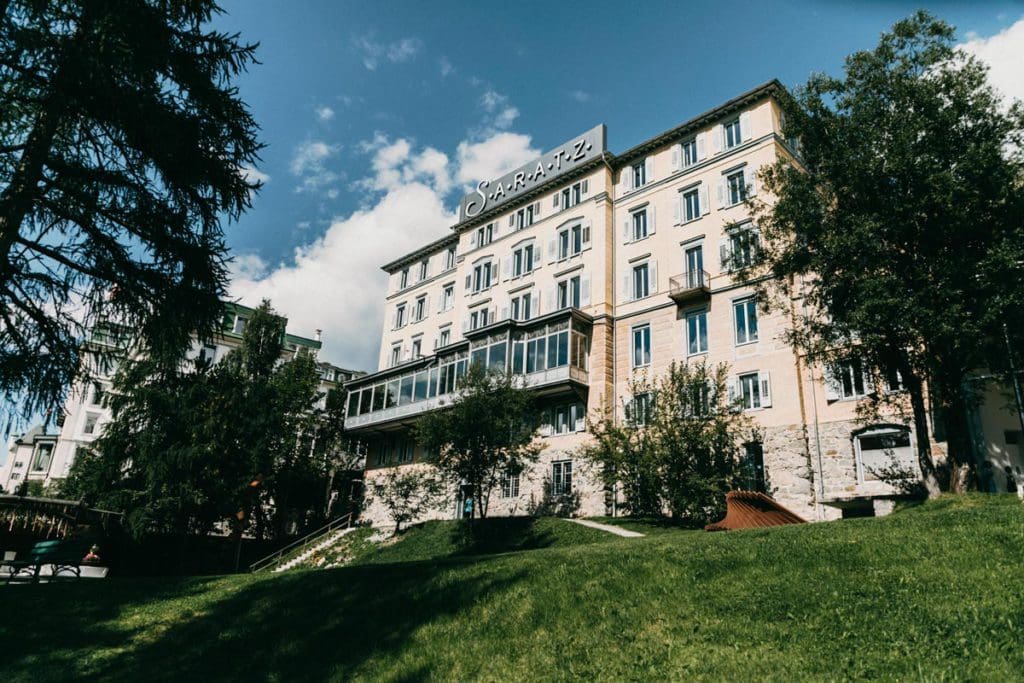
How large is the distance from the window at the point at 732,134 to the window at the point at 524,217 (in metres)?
12.8

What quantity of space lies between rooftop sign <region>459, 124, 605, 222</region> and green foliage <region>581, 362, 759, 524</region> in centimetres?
1690

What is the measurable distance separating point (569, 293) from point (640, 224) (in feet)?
17.8

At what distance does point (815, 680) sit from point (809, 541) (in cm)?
459

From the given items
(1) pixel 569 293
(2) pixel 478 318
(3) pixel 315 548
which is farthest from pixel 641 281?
(3) pixel 315 548

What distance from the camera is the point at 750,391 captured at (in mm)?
28234

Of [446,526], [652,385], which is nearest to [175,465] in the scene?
[446,526]

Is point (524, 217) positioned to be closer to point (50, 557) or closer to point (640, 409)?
point (640, 409)

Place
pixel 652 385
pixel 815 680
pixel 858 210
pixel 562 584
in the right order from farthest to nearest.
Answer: pixel 652 385, pixel 858 210, pixel 562 584, pixel 815 680

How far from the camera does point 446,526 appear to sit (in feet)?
101

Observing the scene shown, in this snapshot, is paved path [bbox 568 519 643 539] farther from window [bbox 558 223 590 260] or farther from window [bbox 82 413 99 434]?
window [bbox 82 413 99 434]

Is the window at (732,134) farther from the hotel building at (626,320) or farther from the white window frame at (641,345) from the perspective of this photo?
the white window frame at (641,345)

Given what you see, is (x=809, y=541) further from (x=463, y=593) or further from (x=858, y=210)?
(x=858, y=210)

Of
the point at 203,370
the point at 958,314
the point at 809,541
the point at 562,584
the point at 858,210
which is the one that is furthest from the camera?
the point at 203,370

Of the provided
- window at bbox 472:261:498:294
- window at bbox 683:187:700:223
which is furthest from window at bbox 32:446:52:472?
window at bbox 683:187:700:223
